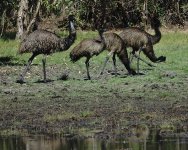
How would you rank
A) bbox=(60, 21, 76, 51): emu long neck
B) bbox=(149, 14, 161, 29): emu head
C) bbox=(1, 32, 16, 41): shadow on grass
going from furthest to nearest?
bbox=(1, 32, 16, 41): shadow on grass < bbox=(149, 14, 161, 29): emu head < bbox=(60, 21, 76, 51): emu long neck

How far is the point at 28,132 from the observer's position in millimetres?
11250

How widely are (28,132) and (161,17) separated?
71.8 feet

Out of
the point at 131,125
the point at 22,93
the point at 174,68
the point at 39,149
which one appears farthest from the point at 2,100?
the point at 174,68

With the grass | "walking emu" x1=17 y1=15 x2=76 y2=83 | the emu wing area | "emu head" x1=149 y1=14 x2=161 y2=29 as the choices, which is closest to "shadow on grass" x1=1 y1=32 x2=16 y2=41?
"emu head" x1=149 y1=14 x2=161 y2=29

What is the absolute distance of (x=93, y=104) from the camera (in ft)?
46.3

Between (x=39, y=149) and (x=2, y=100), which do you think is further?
(x=2, y=100)

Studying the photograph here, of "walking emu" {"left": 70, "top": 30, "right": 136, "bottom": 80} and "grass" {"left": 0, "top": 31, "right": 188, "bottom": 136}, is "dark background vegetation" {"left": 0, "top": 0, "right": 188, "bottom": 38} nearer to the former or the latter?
"grass" {"left": 0, "top": 31, "right": 188, "bottom": 136}

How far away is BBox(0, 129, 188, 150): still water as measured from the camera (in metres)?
9.76

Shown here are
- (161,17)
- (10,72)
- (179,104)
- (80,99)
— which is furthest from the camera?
(161,17)

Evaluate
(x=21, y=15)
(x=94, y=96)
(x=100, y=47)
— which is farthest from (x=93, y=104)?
(x=21, y=15)

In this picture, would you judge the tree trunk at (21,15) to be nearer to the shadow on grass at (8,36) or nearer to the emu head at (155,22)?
the shadow on grass at (8,36)

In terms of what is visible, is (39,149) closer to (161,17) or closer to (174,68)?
(174,68)

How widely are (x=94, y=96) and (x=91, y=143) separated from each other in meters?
5.08

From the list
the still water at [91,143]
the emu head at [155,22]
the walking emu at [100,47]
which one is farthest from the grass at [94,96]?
the emu head at [155,22]
